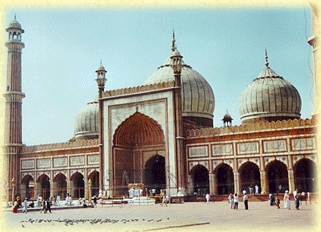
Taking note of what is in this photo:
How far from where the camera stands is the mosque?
23500 millimetres

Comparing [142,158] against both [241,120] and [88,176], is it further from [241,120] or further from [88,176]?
[241,120]

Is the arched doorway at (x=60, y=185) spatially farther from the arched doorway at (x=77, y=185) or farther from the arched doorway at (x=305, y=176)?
the arched doorway at (x=305, y=176)

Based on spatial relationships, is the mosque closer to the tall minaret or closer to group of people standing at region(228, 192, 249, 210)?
the tall minaret

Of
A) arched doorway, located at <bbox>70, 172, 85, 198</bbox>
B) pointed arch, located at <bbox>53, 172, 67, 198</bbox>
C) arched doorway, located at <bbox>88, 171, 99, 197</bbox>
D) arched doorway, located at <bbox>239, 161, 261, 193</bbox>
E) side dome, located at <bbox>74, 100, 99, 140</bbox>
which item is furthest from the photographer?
side dome, located at <bbox>74, 100, 99, 140</bbox>

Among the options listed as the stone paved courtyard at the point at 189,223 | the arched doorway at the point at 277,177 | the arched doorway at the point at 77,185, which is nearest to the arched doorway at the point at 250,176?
the arched doorway at the point at 277,177

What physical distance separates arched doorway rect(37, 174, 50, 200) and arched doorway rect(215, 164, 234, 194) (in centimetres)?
1250

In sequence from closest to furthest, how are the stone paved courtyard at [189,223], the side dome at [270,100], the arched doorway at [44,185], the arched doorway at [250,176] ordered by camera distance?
1. the stone paved courtyard at [189,223]
2. the arched doorway at [250,176]
3. the side dome at [270,100]
4. the arched doorway at [44,185]

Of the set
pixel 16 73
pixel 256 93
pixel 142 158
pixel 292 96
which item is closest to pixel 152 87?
pixel 142 158

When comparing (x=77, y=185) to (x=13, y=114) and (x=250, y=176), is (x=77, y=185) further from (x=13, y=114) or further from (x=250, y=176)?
(x=250, y=176)

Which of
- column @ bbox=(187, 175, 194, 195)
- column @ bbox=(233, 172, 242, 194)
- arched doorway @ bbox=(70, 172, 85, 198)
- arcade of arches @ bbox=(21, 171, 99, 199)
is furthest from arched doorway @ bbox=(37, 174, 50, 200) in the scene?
column @ bbox=(233, 172, 242, 194)

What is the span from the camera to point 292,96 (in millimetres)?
28766

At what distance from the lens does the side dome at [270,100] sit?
28422 mm

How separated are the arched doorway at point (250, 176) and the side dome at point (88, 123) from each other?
12995mm

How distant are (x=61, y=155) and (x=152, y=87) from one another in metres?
8.72
